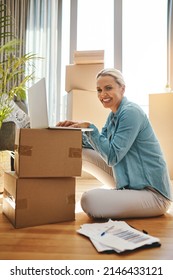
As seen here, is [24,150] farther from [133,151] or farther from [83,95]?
[83,95]

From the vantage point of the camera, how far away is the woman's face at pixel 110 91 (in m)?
1.41

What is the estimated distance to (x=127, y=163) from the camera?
1.35m

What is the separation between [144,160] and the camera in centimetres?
136

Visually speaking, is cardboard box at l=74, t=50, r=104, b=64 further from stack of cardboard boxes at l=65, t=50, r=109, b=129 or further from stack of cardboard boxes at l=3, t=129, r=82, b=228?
stack of cardboard boxes at l=3, t=129, r=82, b=228

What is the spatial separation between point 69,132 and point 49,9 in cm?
254

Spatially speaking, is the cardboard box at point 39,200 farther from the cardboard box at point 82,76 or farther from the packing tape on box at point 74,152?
the cardboard box at point 82,76

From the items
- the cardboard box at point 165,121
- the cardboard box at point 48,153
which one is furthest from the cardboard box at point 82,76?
the cardboard box at point 48,153

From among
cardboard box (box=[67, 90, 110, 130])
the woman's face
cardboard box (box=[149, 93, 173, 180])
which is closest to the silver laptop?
the woman's face

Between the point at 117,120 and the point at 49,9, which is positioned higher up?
the point at 49,9

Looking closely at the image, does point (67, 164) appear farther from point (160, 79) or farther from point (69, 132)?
point (160, 79)

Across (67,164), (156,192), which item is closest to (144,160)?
(156,192)

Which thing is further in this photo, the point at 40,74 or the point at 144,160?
the point at 40,74
